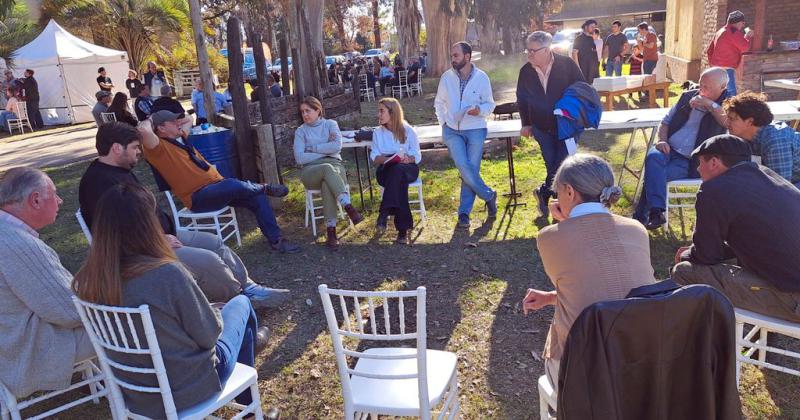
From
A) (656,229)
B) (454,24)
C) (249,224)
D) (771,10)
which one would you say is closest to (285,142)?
(249,224)

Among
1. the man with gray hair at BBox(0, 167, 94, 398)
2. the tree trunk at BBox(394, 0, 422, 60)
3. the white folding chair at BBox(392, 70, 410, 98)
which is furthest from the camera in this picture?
the tree trunk at BBox(394, 0, 422, 60)

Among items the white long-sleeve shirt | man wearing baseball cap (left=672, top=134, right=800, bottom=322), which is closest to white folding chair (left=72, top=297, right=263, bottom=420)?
man wearing baseball cap (left=672, top=134, right=800, bottom=322)

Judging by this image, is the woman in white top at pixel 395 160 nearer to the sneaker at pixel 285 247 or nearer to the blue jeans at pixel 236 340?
the sneaker at pixel 285 247

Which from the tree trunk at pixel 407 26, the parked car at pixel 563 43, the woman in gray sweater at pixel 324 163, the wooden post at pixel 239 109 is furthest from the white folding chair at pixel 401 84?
the woman in gray sweater at pixel 324 163

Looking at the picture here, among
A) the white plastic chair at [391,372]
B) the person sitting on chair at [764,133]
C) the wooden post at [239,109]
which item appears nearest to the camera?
the white plastic chair at [391,372]

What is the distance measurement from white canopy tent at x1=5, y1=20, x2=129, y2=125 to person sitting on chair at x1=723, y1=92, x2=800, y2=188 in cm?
1925

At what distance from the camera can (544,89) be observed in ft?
17.8

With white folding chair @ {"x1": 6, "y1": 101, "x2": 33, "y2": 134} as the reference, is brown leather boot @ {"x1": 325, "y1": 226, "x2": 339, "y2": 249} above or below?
below

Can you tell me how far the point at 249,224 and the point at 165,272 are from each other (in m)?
4.36

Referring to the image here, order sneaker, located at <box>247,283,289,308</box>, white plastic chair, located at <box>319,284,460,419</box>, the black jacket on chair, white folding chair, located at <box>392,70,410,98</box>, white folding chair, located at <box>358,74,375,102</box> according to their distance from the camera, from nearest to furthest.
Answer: the black jacket on chair
white plastic chair, located at <box>319,284,460,419</box>
sneaker, located at <box>247,283,289,308</box>
white folding chair, located at <box>392,70,410,98</box>
white folding chair, located at <box>358,74,375,102</box>

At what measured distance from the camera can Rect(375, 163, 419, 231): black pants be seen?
5.59 metres

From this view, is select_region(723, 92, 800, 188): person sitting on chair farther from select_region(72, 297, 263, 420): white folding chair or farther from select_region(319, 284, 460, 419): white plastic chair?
select_region(72, 297, 263, 420): white folding chair

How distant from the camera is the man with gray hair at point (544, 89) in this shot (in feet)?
17.4

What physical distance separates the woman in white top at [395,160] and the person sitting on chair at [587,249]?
3.23 metres
